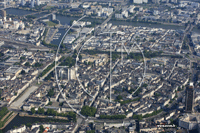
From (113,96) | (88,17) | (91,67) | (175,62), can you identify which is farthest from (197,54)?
(88,17)

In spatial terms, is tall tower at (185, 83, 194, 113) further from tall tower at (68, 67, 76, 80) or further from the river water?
tall tower at (68, 67, 76, 80)

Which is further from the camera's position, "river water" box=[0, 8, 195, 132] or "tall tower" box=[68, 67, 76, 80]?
"tall tower" box=[68, 67, 76, 80]

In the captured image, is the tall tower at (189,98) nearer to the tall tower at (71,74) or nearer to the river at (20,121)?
the river at (20,121)

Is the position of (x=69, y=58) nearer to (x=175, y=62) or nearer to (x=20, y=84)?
(x=20, y=84)

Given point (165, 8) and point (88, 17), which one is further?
point (165, 8)

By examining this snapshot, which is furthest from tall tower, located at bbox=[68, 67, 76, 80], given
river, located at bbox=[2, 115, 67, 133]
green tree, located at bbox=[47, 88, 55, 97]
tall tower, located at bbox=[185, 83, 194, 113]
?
tall tower, located at bbox=[185, 83, 194, 113]

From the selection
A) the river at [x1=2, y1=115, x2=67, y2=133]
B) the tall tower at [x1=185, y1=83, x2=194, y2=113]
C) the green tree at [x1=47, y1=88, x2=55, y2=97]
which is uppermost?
the tall tower at [x1=185, y1=83, x2=194, y2=113]

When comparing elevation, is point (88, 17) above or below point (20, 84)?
above

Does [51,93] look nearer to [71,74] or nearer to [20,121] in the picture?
[71,74]
